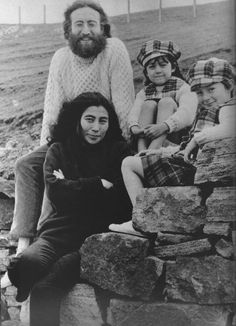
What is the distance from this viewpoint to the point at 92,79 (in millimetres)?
3693

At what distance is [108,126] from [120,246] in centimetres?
76

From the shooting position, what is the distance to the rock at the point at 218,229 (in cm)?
314

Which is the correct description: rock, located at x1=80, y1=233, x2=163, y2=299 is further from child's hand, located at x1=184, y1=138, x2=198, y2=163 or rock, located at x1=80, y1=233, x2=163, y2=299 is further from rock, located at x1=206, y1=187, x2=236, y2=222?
child's hand, located at x1=184, y1=138, x2=198, y2=163

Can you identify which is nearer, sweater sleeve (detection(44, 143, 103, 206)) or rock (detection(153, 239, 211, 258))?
rock (detection(153, 239, 211, 258))

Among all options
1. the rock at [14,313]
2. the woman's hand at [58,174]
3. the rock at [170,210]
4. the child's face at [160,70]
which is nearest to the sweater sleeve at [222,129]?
the rock at [170,210]

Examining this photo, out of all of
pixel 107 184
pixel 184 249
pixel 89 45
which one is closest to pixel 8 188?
pixel 107 184

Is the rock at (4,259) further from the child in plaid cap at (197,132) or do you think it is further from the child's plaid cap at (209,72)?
the child's plaid cap at (209,72)

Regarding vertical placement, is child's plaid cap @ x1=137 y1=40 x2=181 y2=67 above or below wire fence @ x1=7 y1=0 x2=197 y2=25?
below

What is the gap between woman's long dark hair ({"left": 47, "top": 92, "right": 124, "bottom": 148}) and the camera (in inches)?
142

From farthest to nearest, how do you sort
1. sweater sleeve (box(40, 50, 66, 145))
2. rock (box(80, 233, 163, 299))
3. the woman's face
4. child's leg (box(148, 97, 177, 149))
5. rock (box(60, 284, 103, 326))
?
sweater sleeve (box(40, 50, 66, 145))
the woman's face
child's leg (box(148, 97, 177, 149))
rock (box(60, 284, 103, 326))
rock (box(80, 233, 163, 299))

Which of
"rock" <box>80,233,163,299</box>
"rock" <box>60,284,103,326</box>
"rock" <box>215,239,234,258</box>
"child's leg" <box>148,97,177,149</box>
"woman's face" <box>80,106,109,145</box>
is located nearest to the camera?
"rock" <box>215,239,234,258</box>

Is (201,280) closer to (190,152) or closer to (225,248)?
(225,248)

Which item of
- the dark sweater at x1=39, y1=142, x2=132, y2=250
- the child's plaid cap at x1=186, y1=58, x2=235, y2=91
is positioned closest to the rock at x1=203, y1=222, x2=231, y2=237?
the dark sweater at x1=39, y1=142, x2=132, y2=250


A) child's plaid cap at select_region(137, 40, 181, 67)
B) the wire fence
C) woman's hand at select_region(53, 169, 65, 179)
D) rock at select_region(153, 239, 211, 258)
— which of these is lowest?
rock at select_region(153, 239, 211, 258)
